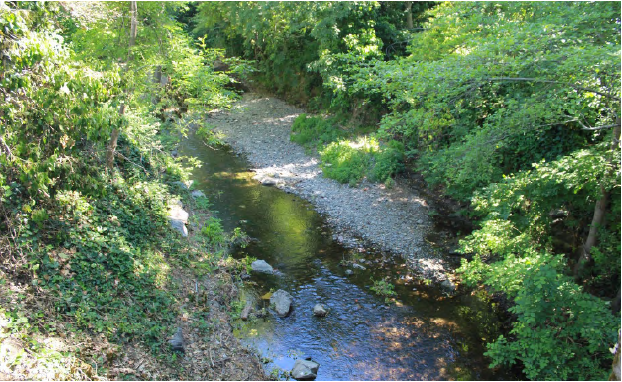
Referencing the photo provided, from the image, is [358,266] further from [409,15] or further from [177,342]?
[409,15]

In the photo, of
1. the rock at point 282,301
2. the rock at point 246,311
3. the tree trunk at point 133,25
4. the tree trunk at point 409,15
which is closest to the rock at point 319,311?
the rock at point 282,301

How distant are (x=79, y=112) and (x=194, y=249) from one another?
4.49m

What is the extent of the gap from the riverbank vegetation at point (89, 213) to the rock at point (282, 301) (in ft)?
2.98

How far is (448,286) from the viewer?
8.63 m

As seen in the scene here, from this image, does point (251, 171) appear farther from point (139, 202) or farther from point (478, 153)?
point (478, 153)

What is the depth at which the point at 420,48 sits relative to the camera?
12.0 m

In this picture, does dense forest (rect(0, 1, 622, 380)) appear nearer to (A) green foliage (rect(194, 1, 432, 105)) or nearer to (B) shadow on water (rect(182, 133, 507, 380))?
(B) shadow on water (rect(182, 133, 507, 380))

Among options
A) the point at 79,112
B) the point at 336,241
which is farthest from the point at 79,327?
the point at 336,241

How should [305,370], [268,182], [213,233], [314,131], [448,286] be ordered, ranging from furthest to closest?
[314,131] → [268,182] → [213,233] → [448,286] → [305,370]

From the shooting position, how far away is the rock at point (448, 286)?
855cm

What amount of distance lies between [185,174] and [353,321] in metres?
5.38

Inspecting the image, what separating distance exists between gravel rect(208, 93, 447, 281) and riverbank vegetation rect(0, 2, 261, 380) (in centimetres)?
306

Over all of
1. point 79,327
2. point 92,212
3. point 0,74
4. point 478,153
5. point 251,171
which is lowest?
point 251,171

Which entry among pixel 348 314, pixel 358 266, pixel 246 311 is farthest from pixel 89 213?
pixel 358 266
